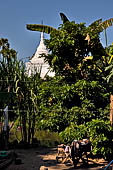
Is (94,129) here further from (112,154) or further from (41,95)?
(41,95)

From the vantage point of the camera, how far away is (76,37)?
10.8m

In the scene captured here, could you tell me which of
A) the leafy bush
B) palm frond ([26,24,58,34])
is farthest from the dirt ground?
palm frond ([26,24,58,34])

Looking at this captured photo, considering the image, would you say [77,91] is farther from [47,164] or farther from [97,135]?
[47,164]

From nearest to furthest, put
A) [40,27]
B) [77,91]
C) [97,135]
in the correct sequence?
1. [97,135]
2. [77,91]
3. [40,27]

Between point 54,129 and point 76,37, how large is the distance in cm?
444

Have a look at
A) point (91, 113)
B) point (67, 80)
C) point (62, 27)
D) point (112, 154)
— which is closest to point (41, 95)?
point (67, 80)

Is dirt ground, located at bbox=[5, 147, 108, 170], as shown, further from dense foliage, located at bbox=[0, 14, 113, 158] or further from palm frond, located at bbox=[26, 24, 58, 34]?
palm frond, located at bbox=[26, 24, 58, 34]

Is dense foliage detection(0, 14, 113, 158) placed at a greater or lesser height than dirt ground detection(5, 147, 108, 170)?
greater

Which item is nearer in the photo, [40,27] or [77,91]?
[77,91]

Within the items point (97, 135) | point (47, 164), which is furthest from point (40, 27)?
point (47, 164)

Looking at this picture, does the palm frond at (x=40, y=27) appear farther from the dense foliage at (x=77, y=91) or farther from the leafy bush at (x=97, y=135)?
the leafy bush at (x=97, y=135)

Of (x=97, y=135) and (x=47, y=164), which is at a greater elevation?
(x=97, y=135)

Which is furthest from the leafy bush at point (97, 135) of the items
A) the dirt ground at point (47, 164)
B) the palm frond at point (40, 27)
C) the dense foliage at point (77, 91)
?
the palm frond at point (40, 27)

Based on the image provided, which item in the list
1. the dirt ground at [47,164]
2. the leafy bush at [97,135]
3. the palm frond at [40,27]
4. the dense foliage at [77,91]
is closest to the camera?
the dirt ground at [47,164]
